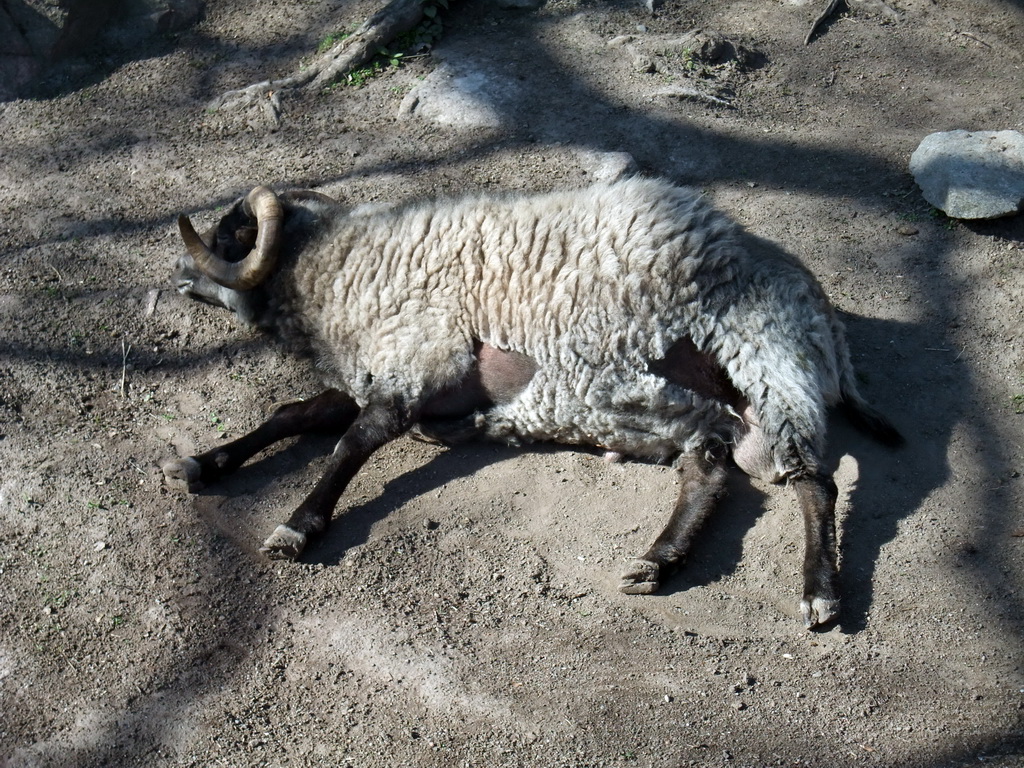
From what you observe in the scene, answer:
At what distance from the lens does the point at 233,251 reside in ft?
16.0

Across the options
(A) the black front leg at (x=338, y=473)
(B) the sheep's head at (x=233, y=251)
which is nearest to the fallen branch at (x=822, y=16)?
(B) the sheep's head at (x=233, y=251)

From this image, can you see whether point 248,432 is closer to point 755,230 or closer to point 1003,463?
point 755,230

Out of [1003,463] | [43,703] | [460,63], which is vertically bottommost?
[43,703]

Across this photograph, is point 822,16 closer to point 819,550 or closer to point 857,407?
point 857,407

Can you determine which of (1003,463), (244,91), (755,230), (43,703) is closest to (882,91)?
(755,230)

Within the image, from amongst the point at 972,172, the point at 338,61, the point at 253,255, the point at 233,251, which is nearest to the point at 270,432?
the point at 253,255

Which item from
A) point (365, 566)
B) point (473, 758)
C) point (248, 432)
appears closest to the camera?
point (473, 758)

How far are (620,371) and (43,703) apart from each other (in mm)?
2461

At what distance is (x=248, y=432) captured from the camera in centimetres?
452

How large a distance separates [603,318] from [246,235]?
1.89 metres

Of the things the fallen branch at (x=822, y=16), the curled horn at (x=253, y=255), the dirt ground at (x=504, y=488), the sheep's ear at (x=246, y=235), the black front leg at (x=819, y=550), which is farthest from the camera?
the fallen branch at (x=822, y=16)

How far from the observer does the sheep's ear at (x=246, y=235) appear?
190 inches

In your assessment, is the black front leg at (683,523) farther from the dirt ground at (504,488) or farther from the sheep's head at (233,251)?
the sheep's head at (233,251)

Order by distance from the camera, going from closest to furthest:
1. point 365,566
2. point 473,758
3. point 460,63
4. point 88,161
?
point 473,758 → point 365,566 → point 88,161 → point 460,63
